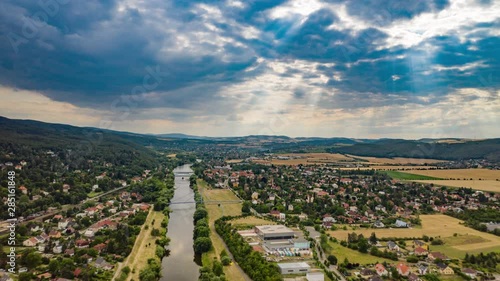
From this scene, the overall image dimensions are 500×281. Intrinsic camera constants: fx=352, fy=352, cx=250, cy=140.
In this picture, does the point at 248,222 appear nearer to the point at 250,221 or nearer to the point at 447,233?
the point at 250,221

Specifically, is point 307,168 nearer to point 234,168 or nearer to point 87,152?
point 234,168

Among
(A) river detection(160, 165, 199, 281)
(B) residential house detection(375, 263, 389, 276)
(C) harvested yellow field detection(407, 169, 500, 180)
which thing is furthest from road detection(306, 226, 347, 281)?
(C) harvested yellow field detection(407, 169, 500, 180)

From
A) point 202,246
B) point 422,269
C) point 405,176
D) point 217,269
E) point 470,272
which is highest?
point 405,176

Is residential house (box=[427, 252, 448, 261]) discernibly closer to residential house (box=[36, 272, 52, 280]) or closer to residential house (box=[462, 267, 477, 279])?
residential house (box=[462, 267, 477, 279])

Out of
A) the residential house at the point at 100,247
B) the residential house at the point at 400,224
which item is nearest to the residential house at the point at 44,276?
the residential house at the point at 100,247

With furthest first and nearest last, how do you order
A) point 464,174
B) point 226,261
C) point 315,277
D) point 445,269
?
point 464,174 → point 226,261 → point 445,269 → point 315,277

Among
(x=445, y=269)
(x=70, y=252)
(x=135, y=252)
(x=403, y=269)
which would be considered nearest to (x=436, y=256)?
(x=445, y=269)
